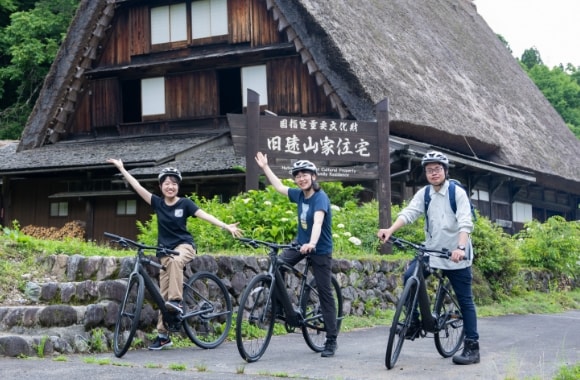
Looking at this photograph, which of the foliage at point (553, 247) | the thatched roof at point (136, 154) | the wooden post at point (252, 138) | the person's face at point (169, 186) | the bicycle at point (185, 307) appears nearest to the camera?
the bicycle at point (185, 307)

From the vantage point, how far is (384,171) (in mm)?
12055

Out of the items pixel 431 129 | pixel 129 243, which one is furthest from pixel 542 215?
pixel 129 243

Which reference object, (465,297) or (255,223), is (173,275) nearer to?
(465,297)

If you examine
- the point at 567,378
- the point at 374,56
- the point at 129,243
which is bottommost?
the point at 567,378

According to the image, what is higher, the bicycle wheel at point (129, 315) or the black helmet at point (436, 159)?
the black helmet at point (436, 159)

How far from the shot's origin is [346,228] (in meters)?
12.5

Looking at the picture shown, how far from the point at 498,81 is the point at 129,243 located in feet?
68.7

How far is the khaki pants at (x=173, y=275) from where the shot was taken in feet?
23.8

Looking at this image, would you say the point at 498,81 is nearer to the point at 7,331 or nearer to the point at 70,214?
the point at 70,214

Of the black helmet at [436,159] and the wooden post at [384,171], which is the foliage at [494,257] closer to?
the wooden post at [384,171]

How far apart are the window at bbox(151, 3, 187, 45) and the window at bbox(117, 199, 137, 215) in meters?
3.96

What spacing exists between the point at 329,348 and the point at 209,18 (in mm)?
13150

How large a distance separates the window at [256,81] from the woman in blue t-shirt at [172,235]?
10.8m

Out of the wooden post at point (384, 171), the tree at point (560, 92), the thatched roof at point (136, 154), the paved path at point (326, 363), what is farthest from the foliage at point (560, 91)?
the paved path at point (326, 363)
